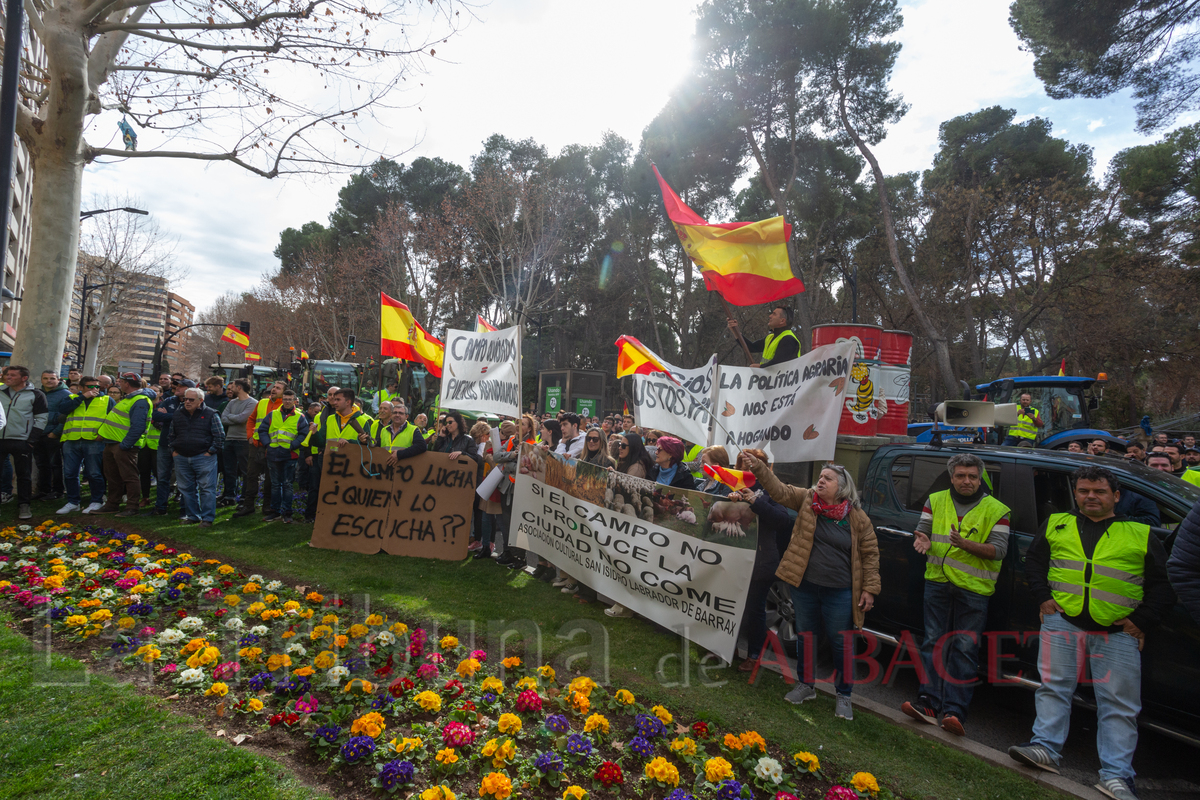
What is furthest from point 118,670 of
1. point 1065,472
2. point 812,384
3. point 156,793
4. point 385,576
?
point 1065,472

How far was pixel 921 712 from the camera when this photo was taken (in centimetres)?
404

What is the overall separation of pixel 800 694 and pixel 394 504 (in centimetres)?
488

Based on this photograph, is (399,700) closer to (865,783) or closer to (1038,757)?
(865,783)

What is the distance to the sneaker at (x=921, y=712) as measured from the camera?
3984 millimetres

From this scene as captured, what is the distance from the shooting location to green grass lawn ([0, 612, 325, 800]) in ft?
8.41

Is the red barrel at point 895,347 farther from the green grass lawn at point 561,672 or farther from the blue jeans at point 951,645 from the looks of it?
the green grass lawn at point 561,672

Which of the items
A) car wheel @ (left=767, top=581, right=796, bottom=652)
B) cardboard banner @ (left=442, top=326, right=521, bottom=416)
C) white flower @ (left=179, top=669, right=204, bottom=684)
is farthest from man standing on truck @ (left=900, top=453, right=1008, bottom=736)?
white flower @ (left=179, top=669, right=204, bottom=684)

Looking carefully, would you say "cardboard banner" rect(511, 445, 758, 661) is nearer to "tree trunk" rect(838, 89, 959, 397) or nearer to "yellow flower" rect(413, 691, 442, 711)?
"yellow flower" rect(413, 691, 442, 711)

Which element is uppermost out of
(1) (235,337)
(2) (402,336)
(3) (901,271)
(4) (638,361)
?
(3) (901,271)

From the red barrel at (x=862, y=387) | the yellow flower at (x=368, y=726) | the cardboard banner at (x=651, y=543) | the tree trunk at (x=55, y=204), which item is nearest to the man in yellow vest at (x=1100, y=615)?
the cardboard banner at (x=651, y=543)

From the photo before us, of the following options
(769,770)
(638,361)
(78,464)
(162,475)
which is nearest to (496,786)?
(769,770)

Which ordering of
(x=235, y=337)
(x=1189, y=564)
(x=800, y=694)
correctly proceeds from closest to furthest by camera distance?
(x=1189, y=564), (x=800, y=694), (x=235, y=337)

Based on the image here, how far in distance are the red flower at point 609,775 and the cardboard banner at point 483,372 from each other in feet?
11.8

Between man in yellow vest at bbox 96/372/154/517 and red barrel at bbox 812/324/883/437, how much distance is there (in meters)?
8.28
